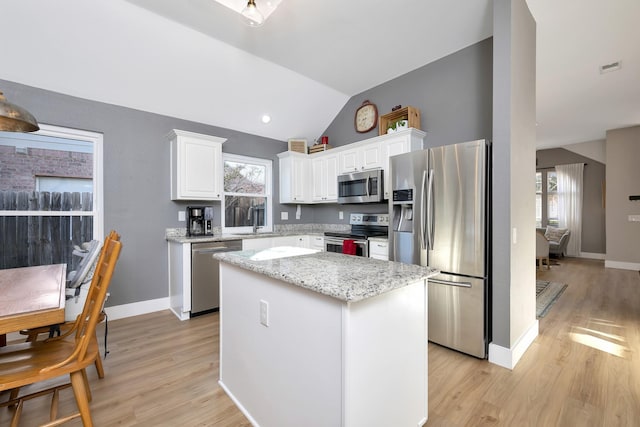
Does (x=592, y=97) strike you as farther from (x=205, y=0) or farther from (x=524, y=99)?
(x=205, y=0)

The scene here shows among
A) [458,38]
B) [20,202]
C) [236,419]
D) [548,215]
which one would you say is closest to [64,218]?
[20,202]

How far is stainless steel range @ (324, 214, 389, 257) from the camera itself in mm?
3611

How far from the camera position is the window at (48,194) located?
2.87 meters

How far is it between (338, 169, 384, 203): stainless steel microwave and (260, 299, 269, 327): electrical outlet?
254cm

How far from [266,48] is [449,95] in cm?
224

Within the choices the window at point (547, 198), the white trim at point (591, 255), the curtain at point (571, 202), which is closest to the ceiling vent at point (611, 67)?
the curtain at point (571, 202)

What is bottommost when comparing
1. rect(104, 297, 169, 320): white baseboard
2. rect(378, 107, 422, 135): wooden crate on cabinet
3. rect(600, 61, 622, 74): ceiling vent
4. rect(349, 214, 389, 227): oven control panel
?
rect(104, 297, 169, 320): white baseboard

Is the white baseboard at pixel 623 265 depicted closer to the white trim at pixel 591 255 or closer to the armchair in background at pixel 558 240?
the armchair in background at pixel 558 240

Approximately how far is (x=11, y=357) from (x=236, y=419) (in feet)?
4.07

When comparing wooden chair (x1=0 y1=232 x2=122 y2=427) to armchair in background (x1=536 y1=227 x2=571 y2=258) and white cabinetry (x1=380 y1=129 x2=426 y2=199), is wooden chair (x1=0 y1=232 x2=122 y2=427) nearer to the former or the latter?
white cabinetry (x1=380 y1=129 x2=426 y2=199)

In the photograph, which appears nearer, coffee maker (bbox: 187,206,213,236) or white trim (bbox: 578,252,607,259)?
coffee maker (bbox: 187,206,213,236)

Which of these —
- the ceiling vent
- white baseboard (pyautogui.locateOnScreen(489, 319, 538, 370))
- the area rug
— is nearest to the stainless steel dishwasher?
white baseboard (pyautogui.locateOnScreen(489, 319, 538, 370))

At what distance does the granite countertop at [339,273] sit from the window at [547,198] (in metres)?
8.42

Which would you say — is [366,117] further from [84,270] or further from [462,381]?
[84,270]
